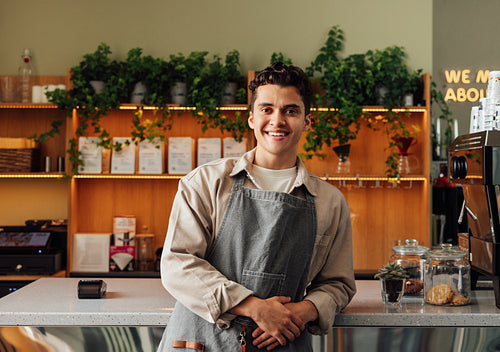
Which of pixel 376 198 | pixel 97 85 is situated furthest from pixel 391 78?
pixel 97 85

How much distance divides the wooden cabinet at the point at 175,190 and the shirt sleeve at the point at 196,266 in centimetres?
256

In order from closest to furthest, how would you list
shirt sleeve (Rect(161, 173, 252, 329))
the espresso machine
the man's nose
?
shirt sleeve (Rect(161, 173, 252, 329)) → the man's nose → the espresso machine

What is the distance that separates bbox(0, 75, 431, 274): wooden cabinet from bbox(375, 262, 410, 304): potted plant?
2240 mm

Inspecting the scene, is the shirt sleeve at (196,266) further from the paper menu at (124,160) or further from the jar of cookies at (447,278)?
the paper menu at (124,160)

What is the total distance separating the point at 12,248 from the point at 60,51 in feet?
4.99

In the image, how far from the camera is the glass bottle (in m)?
4.09

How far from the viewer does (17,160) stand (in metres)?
3.98

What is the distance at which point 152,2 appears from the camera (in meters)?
4.23

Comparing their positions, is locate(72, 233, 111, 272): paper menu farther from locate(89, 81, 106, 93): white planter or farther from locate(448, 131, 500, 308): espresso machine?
locate(448, 131, 500, 308): espresso machine

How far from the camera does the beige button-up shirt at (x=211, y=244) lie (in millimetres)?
1548

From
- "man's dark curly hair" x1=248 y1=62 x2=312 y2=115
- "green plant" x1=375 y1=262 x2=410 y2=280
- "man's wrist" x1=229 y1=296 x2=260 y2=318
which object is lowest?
"man's wrist" x1=229 y1=296 x2=260 y2=318

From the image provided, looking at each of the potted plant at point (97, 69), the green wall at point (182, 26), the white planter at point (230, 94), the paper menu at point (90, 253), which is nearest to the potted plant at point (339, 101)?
the green wall at point (182, 26)

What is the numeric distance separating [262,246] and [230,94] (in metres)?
2.51

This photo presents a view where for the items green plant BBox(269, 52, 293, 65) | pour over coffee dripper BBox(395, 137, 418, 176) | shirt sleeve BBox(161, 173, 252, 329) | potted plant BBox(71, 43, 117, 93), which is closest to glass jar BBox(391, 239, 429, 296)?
shirt sleeve BBox(161, 173, 252, 329)
